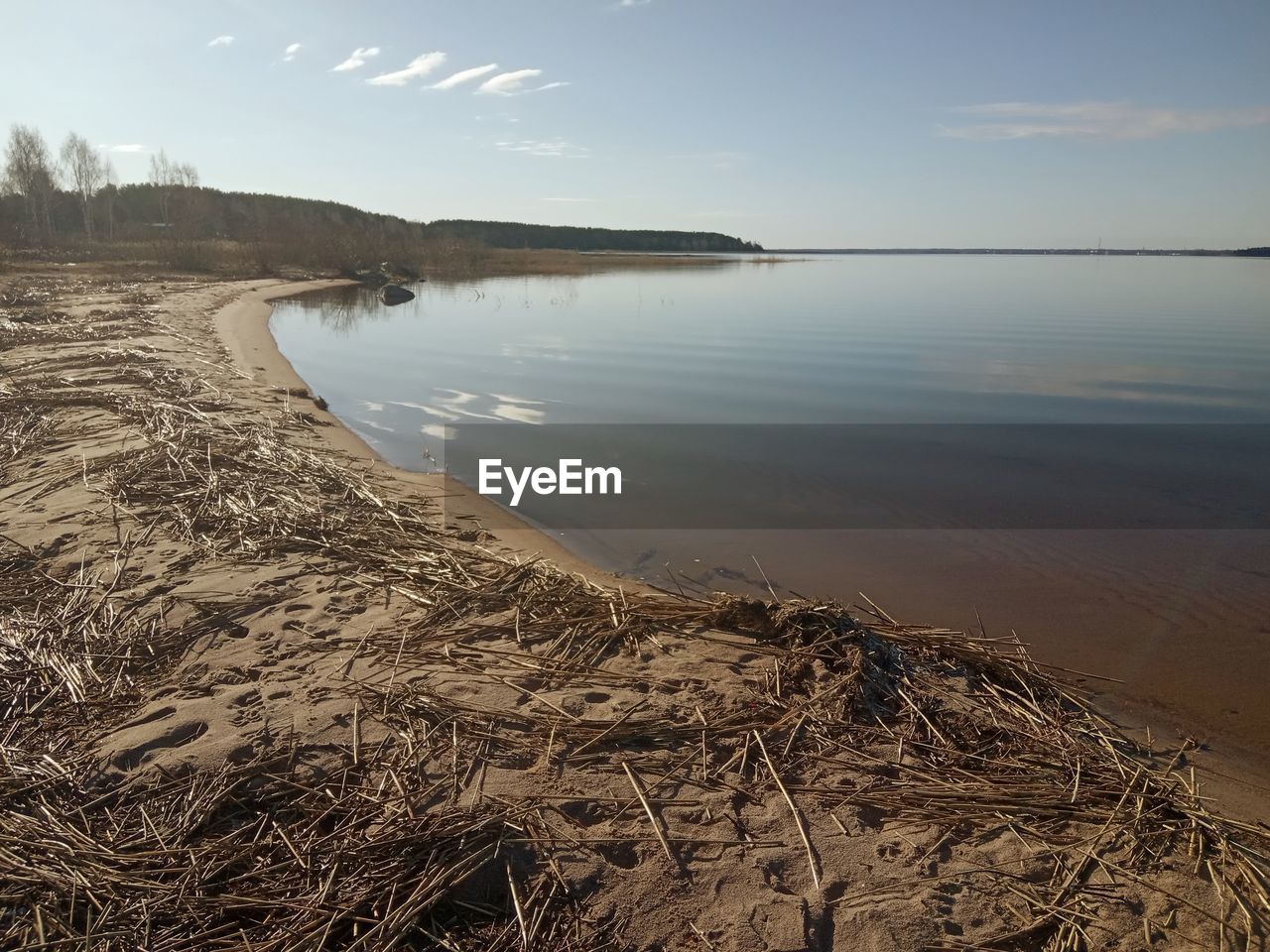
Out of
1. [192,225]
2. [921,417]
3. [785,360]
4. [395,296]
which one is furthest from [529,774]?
[192,225]

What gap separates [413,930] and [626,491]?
5.95 metres

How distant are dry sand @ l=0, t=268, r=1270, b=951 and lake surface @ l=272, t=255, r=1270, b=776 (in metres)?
0.98

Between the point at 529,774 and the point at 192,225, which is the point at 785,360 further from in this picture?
the point at 192,225

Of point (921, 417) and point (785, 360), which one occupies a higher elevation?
point (785, 360)

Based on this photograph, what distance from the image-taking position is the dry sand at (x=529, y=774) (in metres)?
2.62

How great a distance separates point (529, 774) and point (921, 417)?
9.53 meters

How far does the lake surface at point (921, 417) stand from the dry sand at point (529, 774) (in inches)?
38.4

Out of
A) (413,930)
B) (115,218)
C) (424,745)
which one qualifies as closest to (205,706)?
(424,745)

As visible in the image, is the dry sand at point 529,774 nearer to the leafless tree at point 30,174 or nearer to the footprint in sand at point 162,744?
the footprint in sand at point 162,744

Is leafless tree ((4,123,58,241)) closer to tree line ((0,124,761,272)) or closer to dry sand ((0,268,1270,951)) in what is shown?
tree line ((0,124,761,272))

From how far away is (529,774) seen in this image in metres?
3.28

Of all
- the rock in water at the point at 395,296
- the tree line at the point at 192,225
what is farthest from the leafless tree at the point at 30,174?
the rock in water at the point at 395,296

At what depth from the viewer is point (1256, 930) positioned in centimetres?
262

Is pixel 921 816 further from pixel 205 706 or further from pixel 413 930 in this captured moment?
pixel 205 706
